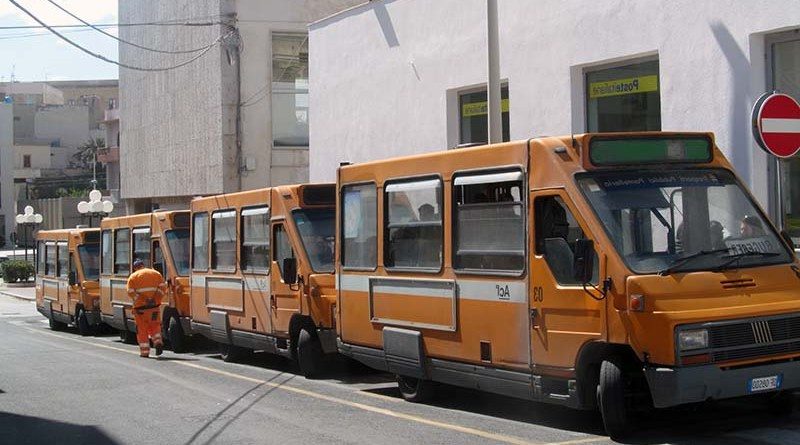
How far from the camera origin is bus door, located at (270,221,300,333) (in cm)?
1495

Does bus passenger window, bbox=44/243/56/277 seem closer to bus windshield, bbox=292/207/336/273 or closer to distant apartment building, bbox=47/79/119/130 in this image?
bus windshield, bbox=292/207/336/273

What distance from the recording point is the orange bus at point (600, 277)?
8.70 m

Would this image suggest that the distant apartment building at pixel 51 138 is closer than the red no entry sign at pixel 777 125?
No

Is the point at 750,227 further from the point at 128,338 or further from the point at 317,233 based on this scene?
the point at 128,338

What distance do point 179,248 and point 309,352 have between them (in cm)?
669

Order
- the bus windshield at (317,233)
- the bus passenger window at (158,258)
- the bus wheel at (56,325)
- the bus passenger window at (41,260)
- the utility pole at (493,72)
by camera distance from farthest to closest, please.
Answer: the bus passenger window at (41,260) < the bus wheel at (56,325) < the bus passenger window at (158,258) < the utility pole at (493,72) < the bus windshield at (317,233)

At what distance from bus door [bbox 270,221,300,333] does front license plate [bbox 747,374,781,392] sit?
7345mm

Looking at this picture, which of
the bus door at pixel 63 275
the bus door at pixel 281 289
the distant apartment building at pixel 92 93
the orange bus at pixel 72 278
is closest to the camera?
the bus door at pixel 281 289

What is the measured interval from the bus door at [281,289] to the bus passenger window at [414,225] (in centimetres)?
299

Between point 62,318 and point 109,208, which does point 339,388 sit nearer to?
point 62,318

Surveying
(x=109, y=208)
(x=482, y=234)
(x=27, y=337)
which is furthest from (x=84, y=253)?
(x=482, y=234)

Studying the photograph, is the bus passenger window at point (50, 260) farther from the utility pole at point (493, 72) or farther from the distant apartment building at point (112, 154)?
the distant apartment building at point (112, 154)

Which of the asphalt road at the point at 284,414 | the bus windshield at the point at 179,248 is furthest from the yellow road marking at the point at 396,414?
the bus windshield at the point at 179,248

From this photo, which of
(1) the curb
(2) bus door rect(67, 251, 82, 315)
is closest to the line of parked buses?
(2) bus door rect(67, 251, 82, 315)
